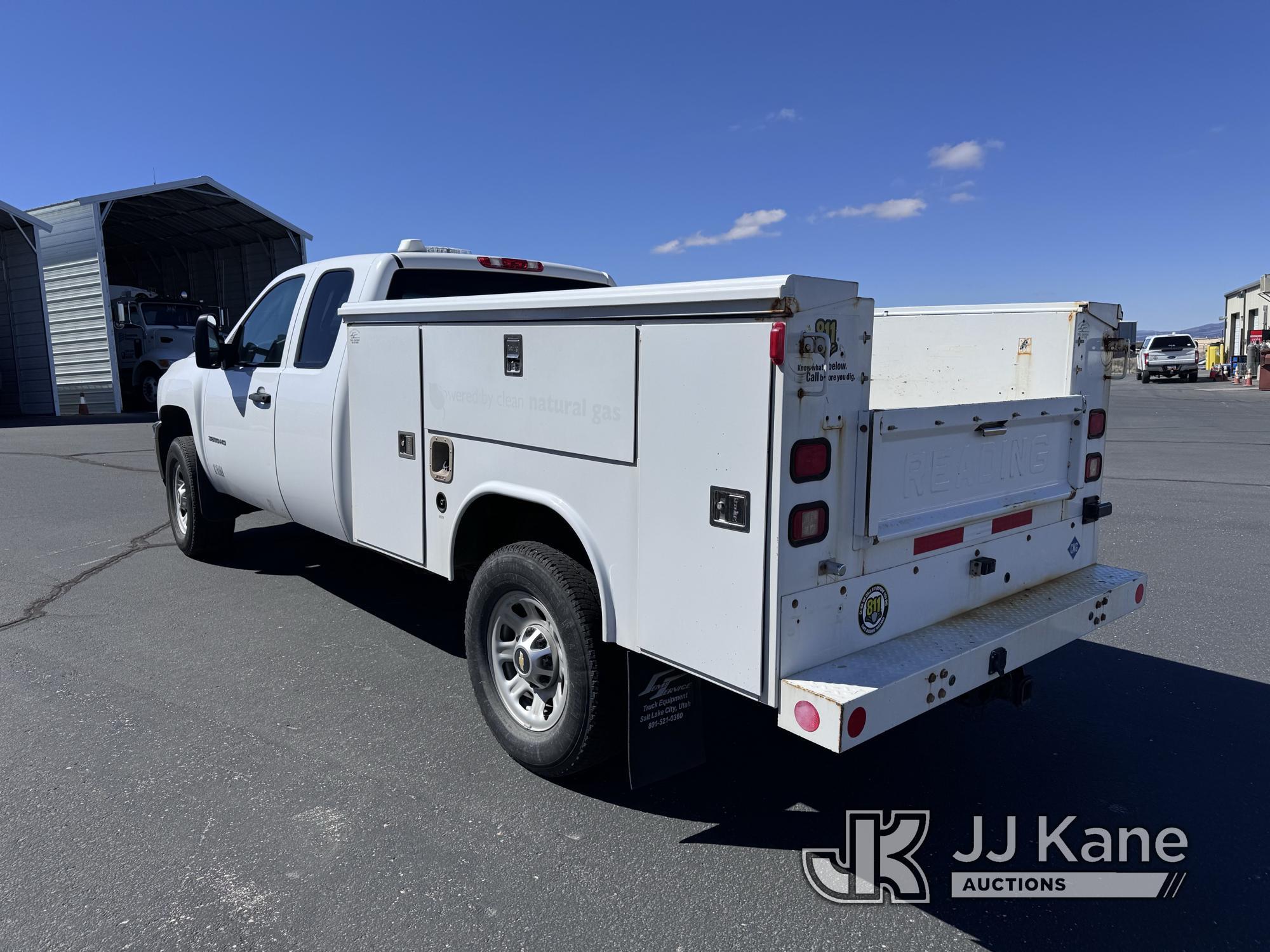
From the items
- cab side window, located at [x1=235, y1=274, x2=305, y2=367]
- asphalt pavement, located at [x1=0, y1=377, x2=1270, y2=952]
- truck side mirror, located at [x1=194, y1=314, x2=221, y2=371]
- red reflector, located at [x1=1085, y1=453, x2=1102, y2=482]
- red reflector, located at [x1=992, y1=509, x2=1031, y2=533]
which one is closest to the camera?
asphalt pavement, located at [x1=0, y1=377, x2=1270, y2=952]

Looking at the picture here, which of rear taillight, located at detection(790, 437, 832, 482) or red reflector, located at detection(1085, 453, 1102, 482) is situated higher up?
rear taillight, located at detection(790, 437, 832, 482)

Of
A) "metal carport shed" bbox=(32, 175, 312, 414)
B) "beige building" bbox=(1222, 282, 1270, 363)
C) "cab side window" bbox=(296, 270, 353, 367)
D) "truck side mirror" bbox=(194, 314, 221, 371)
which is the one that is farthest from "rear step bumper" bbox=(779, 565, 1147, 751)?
"beige building" bbox=(1222, 282, 1270, 363)

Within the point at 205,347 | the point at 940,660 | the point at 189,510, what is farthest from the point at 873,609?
the point at 189,510

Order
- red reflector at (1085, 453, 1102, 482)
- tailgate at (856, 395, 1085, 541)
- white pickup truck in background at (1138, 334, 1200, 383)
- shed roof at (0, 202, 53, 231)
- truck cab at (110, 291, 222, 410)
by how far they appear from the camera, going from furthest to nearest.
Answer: white pickup truck in background at (1138, 334, 1200, 383)
truck cab at (110, 291, 222, 410)
shed roof at (0, 202, 53, 231)
red reflector at (1085, 453, 1102, 482)
tailgate at (856, 395, 1085, 541)

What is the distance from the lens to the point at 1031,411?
11.7ft

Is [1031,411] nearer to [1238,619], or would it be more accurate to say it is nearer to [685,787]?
[685,787]

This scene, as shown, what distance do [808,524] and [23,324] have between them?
26.0 metres

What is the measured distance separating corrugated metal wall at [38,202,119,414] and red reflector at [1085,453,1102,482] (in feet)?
78.0

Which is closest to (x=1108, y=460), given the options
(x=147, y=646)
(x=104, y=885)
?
(x=147, y=646)

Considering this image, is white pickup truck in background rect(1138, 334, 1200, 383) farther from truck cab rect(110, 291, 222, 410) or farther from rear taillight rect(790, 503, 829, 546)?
rear taillight rect(790, 503, 829, 546)

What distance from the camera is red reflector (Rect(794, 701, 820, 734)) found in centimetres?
268

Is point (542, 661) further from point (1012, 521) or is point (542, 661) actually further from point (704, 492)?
point (1012, 521)

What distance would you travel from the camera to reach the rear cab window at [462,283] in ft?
16.1

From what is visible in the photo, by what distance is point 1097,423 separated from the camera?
404 cm
